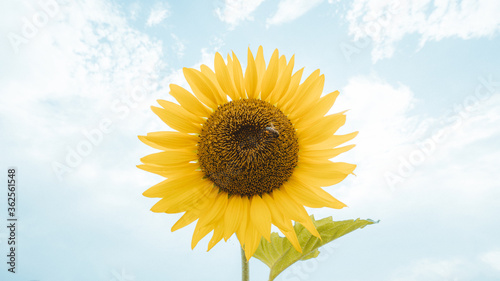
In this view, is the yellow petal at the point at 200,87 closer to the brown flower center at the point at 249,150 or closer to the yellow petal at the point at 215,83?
the yellow petal at the point at 215,83

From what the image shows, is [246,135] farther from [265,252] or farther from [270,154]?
[265,252]

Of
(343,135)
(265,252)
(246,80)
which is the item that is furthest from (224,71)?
(265,252)

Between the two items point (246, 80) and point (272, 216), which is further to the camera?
point (246, 80)

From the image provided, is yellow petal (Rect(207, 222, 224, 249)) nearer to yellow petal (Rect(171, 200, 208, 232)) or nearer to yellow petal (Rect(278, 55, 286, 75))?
yellow petal (Rect(171, 200, 208, 232))

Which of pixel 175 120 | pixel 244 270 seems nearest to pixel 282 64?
pixel 175 120

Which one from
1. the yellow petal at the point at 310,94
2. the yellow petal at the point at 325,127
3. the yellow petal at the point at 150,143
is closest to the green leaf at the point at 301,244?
the yellow petal at the point at 325,127

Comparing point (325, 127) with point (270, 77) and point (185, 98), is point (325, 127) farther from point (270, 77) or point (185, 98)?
point (185, 98)
